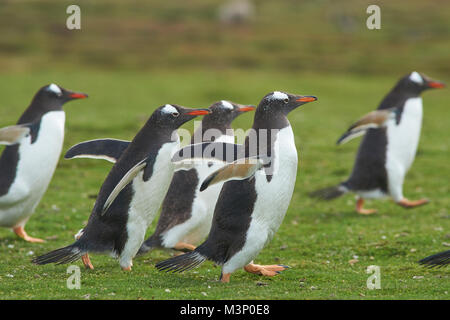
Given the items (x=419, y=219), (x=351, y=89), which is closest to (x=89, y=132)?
(x=419, y=219)

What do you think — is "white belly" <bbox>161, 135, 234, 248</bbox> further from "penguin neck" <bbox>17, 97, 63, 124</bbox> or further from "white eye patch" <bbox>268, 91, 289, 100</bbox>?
"penguin neck" <bbox>17, 97, 63, 124</bbox>

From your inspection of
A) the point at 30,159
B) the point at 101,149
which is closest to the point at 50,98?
the point at 30,159

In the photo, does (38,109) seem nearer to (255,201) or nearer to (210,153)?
(210,153)

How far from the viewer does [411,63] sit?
38.4 m

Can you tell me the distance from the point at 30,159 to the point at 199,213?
252 centimetres

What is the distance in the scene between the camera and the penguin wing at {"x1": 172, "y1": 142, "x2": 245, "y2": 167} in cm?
718

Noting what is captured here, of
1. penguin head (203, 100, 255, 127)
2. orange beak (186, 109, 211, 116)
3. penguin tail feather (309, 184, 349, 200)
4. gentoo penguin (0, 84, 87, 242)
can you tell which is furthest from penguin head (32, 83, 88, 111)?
penguin tail feather (309, 184, 349, 200)

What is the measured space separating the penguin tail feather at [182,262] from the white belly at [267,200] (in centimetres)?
Result: 32

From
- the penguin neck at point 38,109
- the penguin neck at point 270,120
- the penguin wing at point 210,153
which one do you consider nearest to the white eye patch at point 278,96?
the penguin neck at point 270,120

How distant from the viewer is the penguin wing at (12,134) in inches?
351

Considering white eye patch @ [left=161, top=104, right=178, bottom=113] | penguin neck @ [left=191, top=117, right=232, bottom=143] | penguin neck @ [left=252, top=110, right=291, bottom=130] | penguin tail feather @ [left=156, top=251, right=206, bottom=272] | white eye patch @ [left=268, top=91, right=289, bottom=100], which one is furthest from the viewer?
penguin neck @ [left=191, top=117, right=232, bottom=143]

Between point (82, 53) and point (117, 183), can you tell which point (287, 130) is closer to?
point (117, 183)

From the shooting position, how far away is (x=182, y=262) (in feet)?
22.9

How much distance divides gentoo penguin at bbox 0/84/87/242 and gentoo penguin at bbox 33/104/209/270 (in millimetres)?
2074
